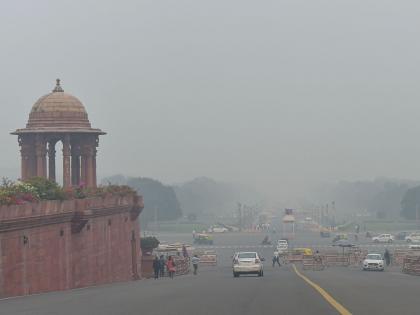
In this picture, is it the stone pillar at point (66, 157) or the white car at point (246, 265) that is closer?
the white car at point (246, 265)

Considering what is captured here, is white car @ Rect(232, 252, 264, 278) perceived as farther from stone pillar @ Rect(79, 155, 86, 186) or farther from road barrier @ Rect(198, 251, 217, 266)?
road barrier @ Rect(198, 251, 217, 266)

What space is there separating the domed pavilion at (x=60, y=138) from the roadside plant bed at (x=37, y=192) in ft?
37.6

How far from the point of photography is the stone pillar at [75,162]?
72750 mm

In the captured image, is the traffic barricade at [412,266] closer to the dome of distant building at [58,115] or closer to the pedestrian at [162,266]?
the pedestrian at [162,266]

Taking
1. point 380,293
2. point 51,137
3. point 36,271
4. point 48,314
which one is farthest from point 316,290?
point 51,137

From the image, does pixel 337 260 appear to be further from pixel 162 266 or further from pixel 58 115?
pixel 58 115

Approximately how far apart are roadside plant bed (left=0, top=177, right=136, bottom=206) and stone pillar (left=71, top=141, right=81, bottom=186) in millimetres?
12515

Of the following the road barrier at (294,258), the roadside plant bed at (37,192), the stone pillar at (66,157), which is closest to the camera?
the roadside plant bed at (37,192)

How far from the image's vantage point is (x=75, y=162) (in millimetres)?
73000

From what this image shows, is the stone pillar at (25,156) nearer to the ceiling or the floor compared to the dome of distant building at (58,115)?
nearer to the floor

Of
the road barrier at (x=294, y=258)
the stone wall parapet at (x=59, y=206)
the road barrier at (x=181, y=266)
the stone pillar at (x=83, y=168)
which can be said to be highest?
the stone pillar at (x=83, y=168)

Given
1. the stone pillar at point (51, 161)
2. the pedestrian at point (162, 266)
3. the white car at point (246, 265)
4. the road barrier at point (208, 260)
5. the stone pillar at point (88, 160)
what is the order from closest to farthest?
1. the white car at point (246, 265)
2. the pedestrian at point (162, 266)
3. the stone pillar at point (88, 160)
4. the stone pillar at point (51, 161)
5. the road barrier at point (208, 260)

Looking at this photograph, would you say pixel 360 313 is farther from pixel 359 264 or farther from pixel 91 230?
pixel 359 264

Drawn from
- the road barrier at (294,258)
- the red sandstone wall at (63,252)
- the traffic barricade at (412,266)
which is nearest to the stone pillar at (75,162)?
the red sandstone wall at (63,252)
